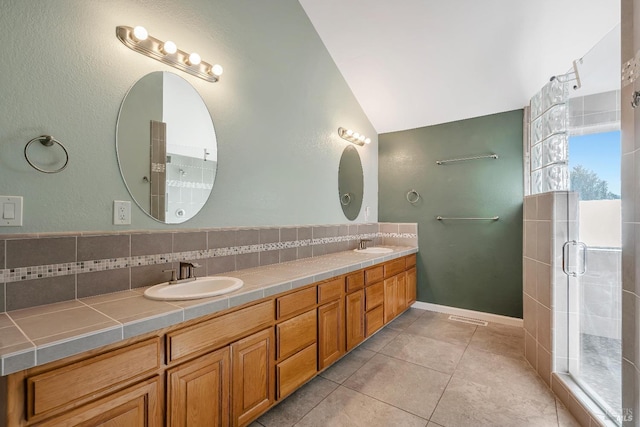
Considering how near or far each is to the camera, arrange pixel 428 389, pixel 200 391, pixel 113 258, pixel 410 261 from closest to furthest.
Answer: pixel 200 391
pixel 113 258
pixel 428 389
pixel 410 261

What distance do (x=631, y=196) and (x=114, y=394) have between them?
218 centimetres

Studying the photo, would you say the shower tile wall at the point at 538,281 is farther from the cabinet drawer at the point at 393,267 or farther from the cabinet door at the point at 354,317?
the cabinet door at the point at 354,317

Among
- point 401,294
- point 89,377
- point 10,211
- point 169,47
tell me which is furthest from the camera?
point 401,294

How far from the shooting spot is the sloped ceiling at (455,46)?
7.36 ft

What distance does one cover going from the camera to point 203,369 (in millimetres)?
1313

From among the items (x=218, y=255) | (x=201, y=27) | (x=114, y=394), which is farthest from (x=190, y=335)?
(x=201, y=27)

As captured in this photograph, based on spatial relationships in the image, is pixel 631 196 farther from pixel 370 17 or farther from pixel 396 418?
pixel 370 17

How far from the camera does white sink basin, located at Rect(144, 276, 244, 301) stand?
136 cm

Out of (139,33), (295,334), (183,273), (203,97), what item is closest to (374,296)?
(295,334)

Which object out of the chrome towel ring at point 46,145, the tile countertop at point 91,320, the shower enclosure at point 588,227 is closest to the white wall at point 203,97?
the chrome towel ring at point 46,145

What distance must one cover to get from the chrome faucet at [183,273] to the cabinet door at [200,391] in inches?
18.8

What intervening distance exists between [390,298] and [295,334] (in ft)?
4.79

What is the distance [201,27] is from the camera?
6.21ft

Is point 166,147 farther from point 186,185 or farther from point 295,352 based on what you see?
point 295,352
